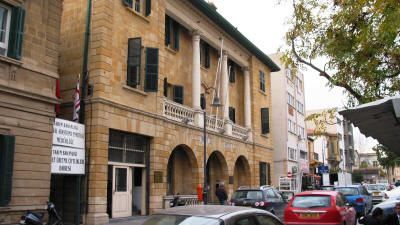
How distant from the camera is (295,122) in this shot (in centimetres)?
4800

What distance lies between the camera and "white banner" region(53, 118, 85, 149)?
595 inches

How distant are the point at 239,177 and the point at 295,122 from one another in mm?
17483

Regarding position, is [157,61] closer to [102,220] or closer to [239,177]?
[102,220]

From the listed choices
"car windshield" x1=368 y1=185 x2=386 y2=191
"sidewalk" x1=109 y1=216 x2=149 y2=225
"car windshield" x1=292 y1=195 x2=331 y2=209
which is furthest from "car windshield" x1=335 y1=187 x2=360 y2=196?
"car windshield" x1=368 y1=185 x2=386 y2=191

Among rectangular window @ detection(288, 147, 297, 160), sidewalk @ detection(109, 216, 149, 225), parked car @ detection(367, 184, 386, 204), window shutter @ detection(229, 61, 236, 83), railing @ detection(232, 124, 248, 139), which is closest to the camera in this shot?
sidewalk @ detection(109, 216, 149, 225)

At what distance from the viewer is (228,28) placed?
1184 inches

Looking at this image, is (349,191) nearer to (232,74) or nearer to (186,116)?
(186,116)

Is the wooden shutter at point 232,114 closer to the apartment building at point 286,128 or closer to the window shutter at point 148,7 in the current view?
the apartment building at point 286,128

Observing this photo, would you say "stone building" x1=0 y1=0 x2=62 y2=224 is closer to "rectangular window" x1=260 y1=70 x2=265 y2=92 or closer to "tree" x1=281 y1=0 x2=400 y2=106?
"tree" x1=281 y1=0 x2=400 y2=106

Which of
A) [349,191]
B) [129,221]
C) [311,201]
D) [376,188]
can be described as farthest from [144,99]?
[376,188]

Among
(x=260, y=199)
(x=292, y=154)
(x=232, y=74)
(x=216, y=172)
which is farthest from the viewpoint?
(x=292, y=154)

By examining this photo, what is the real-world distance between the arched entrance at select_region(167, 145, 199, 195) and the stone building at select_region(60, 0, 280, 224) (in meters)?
0.06

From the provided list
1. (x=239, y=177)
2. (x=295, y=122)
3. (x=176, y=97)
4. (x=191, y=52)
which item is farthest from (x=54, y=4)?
(x=295, y=122)

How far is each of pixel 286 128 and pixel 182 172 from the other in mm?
21115
